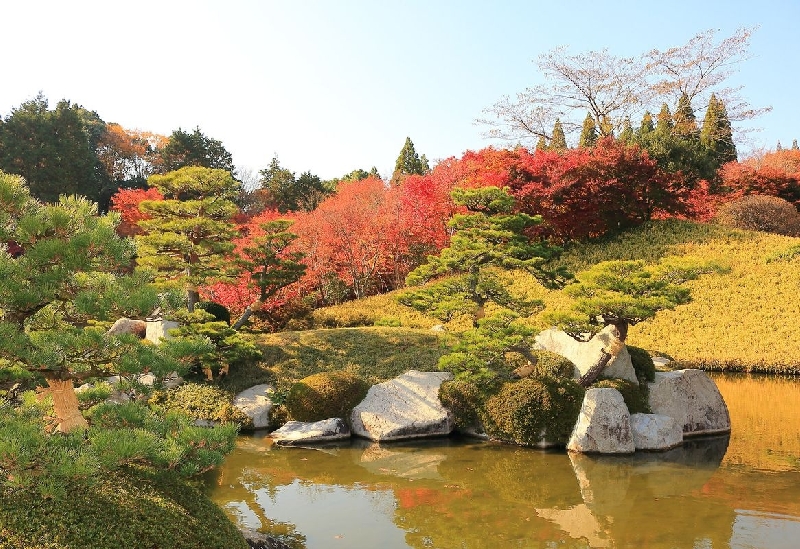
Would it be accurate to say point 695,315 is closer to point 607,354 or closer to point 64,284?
point 607,354

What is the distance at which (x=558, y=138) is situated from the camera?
95.2ft

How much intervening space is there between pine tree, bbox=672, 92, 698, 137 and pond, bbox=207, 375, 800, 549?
73.2 ft

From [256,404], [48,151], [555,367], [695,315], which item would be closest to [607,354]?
[555,367]

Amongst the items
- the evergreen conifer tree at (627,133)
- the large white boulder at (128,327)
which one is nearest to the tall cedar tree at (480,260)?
the large white boulder at (128,327)

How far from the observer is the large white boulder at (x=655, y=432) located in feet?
28.8

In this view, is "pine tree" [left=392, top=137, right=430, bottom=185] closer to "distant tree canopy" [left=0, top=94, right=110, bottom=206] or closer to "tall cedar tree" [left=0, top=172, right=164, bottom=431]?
"distant tree canopy" [left=0, top=94, right=110, bottom=206]

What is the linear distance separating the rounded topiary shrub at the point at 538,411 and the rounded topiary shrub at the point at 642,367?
152 centimetres

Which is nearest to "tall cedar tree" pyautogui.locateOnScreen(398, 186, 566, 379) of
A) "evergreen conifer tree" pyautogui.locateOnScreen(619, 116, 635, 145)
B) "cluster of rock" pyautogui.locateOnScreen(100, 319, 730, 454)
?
"cluster of rock" pyautogui.locateOnScreen(100, 319, 730, 454)

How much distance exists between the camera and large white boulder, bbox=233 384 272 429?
403 inches

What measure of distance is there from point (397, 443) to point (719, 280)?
14.0 m

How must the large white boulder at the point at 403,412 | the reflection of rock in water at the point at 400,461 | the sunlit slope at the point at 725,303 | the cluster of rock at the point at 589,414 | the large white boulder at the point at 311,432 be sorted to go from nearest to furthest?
the reflection of rock in water at the point at 400,461
the cluster of rock at the point at 589,414
the large white boulder at the point at 311,432
the large white boulder at the point at 403,412
the sunlit slope at the point at 725,303

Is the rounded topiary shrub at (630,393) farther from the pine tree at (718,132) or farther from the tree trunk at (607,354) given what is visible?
the pine tree at (718,132)

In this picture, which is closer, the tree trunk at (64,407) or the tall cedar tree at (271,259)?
the tree trunk at (64,407)

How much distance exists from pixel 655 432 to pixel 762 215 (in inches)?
739
